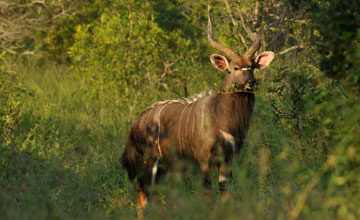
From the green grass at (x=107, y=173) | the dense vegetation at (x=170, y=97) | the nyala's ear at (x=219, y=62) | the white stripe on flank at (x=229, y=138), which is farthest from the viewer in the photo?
the nyala's ear at (x=219, y=62)

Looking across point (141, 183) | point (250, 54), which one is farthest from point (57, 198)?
point (250, 54)

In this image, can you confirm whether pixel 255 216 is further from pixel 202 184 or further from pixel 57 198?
pixel 57 198

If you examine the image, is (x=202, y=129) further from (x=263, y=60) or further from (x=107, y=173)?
(x=107, y=173)

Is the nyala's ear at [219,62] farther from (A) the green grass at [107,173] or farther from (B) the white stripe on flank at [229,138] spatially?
(B) the white stripe on flank at [229,138]

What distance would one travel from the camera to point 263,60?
17.9 feet

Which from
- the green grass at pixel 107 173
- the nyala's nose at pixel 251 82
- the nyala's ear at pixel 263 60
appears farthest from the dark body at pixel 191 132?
the nyala's ear at pixel 263 60

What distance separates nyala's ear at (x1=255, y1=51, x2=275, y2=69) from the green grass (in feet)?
1.99

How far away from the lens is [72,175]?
5086 millimetres

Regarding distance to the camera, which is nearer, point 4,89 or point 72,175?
point 72,175

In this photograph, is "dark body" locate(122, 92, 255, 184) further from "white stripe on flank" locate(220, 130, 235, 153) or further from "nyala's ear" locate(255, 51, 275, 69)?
"nyala's ear" locate(255, 51, 275, 69)

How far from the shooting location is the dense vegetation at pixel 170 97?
3369 millimetres

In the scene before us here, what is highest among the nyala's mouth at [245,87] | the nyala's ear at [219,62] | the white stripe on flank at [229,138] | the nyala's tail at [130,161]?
the nyala's ear at [219,62]

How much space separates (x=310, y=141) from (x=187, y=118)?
3.78 feet

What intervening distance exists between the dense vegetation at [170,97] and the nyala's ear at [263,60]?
160 mm
